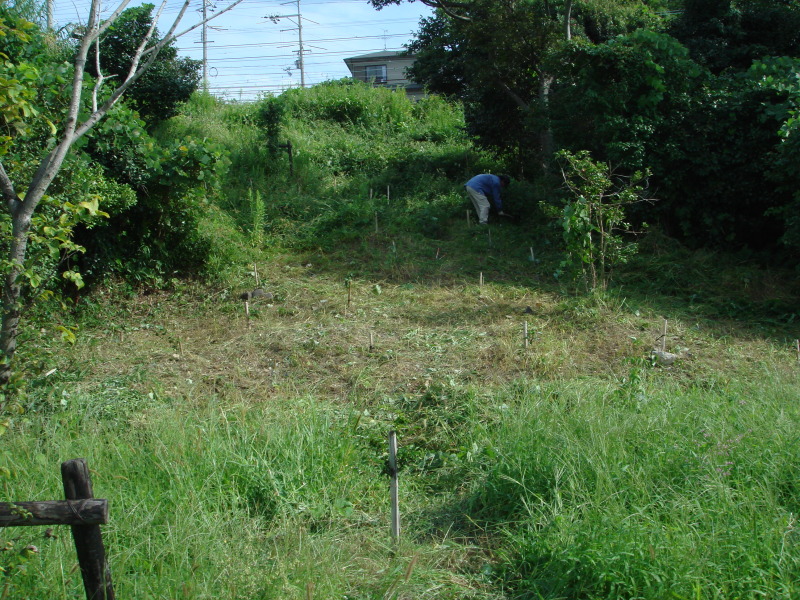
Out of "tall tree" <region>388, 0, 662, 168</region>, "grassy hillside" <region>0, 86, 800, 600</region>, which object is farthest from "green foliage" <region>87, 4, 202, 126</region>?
"grassy hillside" <region>0, 86, 800, 600</region>

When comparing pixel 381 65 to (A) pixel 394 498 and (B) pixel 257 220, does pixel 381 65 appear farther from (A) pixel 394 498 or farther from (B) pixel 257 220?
(A) pixel 394 498

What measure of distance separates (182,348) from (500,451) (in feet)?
13.8

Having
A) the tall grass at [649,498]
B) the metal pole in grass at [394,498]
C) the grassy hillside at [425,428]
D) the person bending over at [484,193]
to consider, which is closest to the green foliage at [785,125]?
the grassy hillside at [425,428]

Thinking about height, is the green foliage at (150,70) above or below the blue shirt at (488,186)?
above

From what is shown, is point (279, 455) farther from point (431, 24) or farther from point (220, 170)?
point (431, 24)

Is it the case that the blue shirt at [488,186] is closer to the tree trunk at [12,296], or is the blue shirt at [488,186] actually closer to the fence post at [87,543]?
the tree trunk at [12,296]

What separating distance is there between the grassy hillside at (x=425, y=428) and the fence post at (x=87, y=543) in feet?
0.87

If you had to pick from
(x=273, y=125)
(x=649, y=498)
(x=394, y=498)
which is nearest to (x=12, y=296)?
(x=394, y=498)

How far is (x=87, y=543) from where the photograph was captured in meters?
2.73

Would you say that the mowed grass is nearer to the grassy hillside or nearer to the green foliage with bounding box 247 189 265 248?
the grassy hillside

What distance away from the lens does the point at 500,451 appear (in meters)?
4.34

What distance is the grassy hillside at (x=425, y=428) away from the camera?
10.7 ft

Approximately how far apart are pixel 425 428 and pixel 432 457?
44cm

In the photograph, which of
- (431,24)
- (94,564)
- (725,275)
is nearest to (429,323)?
(725,275)
